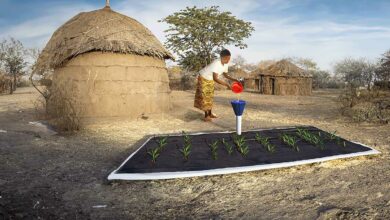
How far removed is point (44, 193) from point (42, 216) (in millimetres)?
665

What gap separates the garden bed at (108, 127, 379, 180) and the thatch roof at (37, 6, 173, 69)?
14.0ft

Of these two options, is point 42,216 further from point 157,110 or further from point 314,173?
point 157,110

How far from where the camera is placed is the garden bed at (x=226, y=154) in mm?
4340

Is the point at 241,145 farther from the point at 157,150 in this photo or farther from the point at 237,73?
the point at 237,73

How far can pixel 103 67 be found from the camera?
9539 millimetres

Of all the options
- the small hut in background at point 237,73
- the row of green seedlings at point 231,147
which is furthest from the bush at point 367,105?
the small hut in background at point 237,73

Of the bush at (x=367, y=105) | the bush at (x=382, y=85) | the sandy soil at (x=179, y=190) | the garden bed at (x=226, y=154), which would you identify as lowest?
the sandy soil at (x=179, y=190)

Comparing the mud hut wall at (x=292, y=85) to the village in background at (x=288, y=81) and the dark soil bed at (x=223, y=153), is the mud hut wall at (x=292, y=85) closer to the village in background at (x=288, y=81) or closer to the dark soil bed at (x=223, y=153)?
the village in background at (x=288, y=81)

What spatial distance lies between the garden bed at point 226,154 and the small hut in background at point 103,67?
3729 millimetres

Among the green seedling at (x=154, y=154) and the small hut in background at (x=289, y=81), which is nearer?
the green seedling at (x=154, y=154)

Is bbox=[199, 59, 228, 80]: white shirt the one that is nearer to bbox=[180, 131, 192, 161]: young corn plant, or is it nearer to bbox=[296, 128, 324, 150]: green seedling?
bbox=[296, 128, 324, 150]: green seedling

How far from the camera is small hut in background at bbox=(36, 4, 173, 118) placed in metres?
9.38

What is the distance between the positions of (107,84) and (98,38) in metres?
1.25

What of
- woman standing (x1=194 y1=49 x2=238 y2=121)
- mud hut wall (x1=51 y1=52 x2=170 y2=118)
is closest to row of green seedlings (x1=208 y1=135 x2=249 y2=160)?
woman standing (x1=194 y1=49 x2=238 y2=121)
